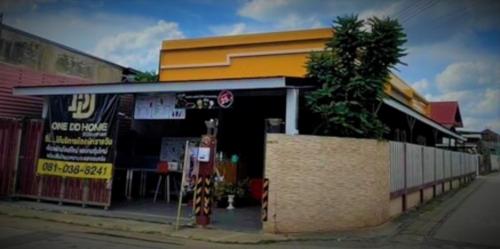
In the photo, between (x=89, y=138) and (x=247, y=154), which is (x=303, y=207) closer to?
(x=89, y=138)

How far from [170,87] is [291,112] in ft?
12.1

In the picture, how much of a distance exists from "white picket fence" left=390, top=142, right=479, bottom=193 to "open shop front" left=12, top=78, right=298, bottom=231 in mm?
3711

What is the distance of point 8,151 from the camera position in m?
16.4

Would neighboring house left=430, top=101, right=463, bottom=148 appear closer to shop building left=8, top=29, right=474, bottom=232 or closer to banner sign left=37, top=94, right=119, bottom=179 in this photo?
shop building left=8, top=29, right=474, bottom=232

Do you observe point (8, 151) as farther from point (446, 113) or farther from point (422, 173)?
point (446, 113)

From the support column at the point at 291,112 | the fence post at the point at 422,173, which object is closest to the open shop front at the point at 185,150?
the support column at the point at 291,112

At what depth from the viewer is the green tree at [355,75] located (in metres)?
13.3

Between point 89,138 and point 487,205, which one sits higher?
point 89,138

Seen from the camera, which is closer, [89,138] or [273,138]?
[273,138]

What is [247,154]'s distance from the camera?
2042 cm

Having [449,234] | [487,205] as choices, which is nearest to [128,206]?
[449,234]

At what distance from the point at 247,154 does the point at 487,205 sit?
9233 mm

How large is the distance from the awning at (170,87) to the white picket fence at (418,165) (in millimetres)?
4160

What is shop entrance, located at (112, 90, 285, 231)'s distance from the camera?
54.1 ft
